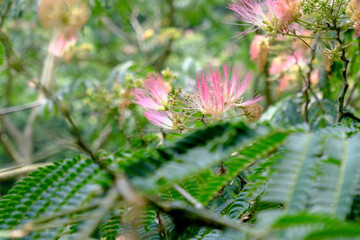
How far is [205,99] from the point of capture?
2.74 feet

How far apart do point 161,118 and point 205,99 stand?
0.15 m

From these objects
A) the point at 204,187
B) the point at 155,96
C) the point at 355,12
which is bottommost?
the point at 204,187

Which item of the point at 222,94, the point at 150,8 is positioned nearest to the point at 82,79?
the point at 222,94

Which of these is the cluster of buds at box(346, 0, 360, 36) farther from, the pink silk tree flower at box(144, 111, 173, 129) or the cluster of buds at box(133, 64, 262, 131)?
the pink silk tree flower at box(144, 111, 173, 129)

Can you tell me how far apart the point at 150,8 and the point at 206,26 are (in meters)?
1.02

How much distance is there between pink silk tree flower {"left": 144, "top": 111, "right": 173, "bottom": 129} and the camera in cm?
91

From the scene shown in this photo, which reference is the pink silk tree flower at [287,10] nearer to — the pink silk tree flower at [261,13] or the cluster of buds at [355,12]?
the pink silk tree flower at [261,13]

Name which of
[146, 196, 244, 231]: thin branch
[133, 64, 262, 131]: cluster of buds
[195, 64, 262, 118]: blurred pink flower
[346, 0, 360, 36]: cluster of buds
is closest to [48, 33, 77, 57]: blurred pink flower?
[133, 64, 262, 131]: cluster of buds

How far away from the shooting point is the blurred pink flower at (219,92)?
826 mm

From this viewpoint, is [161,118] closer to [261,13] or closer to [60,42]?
[261,13]

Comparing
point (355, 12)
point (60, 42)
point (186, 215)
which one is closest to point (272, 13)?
point (355, 12)

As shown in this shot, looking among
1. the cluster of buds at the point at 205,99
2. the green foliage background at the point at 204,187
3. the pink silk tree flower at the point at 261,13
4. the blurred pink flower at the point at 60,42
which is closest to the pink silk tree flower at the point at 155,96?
the cluster of buds at the point at 205,99

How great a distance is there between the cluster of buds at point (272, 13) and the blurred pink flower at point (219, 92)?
0.14 metres

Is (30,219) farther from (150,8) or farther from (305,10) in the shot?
(150,8)
